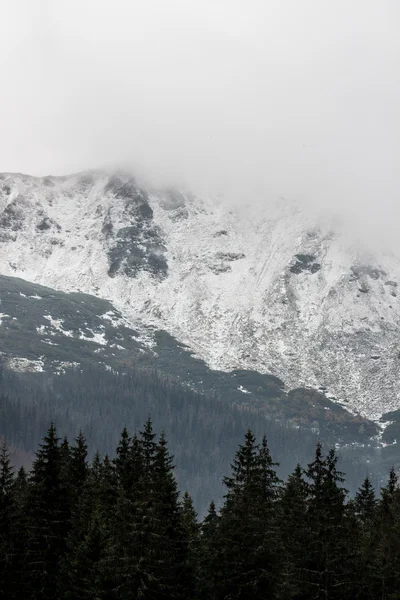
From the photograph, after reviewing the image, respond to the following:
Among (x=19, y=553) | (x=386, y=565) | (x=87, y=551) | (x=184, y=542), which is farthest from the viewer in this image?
(x=184, y=542)

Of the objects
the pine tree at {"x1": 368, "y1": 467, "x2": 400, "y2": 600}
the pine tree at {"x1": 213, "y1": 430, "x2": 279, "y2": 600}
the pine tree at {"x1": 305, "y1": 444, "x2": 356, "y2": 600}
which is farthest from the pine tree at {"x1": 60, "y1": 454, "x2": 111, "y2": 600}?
the pine tree at {"x1": 368, "y1": 467, "x2": 400, "y2": 600}

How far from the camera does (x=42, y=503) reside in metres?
74.1

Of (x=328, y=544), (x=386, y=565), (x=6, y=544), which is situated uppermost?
(x=328, y=544)

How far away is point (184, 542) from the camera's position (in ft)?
233

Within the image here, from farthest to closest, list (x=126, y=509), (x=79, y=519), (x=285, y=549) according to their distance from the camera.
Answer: (x=79, y=519), (x=285, y=549), (x=126, y=509)

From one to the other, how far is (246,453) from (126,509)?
11064mm

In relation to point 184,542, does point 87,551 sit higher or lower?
higher

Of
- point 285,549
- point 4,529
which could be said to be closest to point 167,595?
point 285,549

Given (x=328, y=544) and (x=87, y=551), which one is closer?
(x=328, y=544)

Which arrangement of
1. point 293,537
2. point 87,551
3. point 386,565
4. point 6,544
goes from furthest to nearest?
point 6,544 < point 293,537 < point 386,565 < point 87,551

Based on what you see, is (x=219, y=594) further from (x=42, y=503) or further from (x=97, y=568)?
(x=42, y=503)

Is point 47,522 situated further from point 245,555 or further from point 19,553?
point 245,555

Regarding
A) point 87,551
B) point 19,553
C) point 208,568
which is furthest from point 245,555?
point 19,553

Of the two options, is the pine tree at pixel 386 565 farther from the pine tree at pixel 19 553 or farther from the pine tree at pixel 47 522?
the pine tree at pixel 19 553
